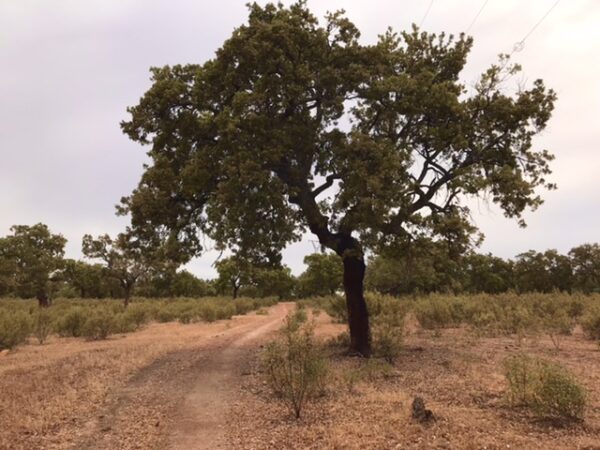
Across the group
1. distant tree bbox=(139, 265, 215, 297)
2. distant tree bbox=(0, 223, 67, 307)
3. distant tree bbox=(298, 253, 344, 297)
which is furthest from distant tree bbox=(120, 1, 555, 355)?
distant tree bbox=(298, 253, 344, 297)

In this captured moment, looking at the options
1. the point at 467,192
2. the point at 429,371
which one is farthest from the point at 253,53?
the point at 429,371

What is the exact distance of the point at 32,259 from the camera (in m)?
46.7

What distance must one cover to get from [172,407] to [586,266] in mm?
64240

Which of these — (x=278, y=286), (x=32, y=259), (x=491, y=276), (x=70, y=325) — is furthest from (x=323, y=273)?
(x=70, y=325)

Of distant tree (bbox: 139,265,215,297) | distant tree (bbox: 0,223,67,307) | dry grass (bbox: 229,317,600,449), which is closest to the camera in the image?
dry grass (bbox: 229,317,600,449)

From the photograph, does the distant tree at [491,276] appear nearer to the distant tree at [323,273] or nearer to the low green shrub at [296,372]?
the distant tree at [323,273]

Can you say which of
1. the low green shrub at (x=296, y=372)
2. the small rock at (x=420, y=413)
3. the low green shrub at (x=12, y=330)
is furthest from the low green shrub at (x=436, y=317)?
the low green shrub at (x=12, y=330)

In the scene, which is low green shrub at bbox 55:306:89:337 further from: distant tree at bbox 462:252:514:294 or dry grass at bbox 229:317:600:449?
distant tree at bbox 462:252:514:294

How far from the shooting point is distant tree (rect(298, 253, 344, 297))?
85.2 m

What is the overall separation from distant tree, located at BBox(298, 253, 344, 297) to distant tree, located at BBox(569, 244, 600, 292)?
3563 cm

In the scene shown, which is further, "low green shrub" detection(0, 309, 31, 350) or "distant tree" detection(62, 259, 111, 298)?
"distant tree" detection(62, 259, 111, 298)

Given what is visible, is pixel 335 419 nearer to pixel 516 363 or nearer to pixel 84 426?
pixel 516 363

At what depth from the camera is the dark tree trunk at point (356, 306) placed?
14421 millimetres

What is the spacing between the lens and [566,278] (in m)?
62.2
